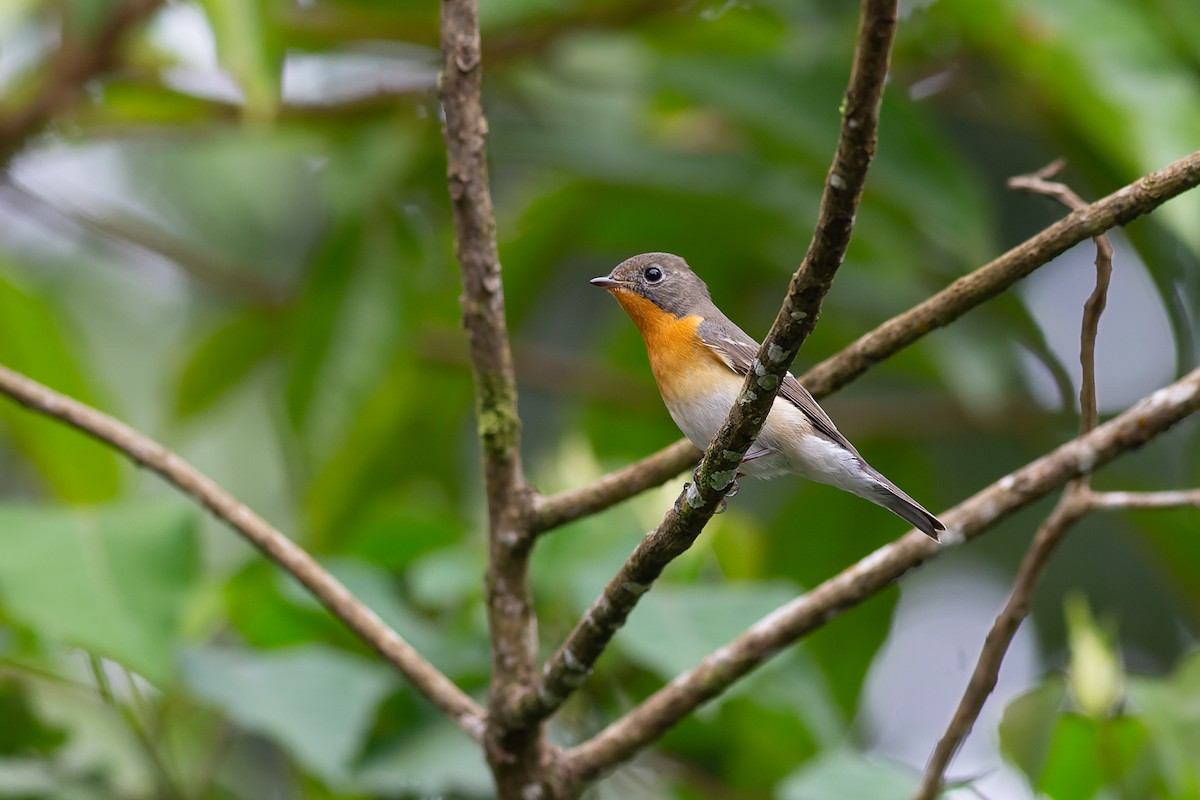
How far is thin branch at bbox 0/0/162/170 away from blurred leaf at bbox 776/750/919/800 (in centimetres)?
325

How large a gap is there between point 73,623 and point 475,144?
158cm

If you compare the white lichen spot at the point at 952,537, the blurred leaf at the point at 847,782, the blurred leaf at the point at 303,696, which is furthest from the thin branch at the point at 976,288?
the blurred leaf at the point at 303,696

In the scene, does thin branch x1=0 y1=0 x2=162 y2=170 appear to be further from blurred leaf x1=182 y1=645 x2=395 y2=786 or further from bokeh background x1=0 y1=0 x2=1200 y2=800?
blurred leaf x1=182 y1=645 x2=395 y2=786

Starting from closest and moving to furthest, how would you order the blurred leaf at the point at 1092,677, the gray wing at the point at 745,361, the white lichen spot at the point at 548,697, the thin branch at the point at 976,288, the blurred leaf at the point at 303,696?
1. the thin branch at the point at 976,288
2. the white lichen spot at the point at 548,697
3. the blurred leaf at the point at 1092,677
4. the blurred leaf at the point at 303,696
5. the gray wing at the point at 745,361

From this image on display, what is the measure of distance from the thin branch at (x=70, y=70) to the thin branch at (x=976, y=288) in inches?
102

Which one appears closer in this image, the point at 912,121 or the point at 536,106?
the point at 912,121

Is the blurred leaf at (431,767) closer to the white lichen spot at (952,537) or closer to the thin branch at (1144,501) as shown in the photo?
the white lichen spot at (952,537)

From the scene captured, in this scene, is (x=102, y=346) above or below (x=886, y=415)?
above

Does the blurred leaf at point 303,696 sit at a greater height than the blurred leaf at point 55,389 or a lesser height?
lesser

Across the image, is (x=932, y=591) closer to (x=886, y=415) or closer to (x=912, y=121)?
(x=886, y=415)

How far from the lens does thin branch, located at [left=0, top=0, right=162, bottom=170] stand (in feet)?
14.5

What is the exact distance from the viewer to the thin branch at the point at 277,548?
2943mm

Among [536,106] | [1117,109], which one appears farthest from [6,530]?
[1117,109]

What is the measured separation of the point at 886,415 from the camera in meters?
5.70
